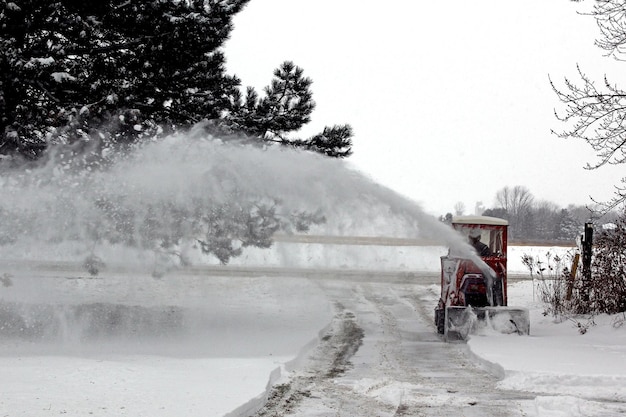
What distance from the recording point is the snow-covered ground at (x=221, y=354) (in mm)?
6441

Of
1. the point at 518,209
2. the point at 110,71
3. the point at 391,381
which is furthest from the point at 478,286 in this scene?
the point at 518,209

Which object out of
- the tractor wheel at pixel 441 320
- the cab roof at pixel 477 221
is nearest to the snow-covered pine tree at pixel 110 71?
the cab roof at pixel 477 221

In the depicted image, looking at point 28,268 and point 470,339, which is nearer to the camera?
point 470,339

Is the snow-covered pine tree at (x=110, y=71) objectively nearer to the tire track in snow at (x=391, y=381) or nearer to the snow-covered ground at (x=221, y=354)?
the snow-covered ground at (x=221, y=354)

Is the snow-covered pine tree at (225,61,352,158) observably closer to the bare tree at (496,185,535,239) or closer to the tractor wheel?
the tractor wheel

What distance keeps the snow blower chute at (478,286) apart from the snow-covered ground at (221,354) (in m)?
0.32

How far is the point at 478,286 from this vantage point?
38.2ft

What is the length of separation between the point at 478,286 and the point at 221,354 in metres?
4.63

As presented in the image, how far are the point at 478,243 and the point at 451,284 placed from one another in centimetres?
90

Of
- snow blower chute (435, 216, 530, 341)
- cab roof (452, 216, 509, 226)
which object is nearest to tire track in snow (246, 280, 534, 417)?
snow blower chute (435, 216, 530, 341)

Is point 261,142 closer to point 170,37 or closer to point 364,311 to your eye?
point 170,37

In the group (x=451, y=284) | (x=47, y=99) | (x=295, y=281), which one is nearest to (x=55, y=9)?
(x=47, y=99)

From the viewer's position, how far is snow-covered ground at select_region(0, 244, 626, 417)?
644 cm

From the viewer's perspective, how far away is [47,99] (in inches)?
498
